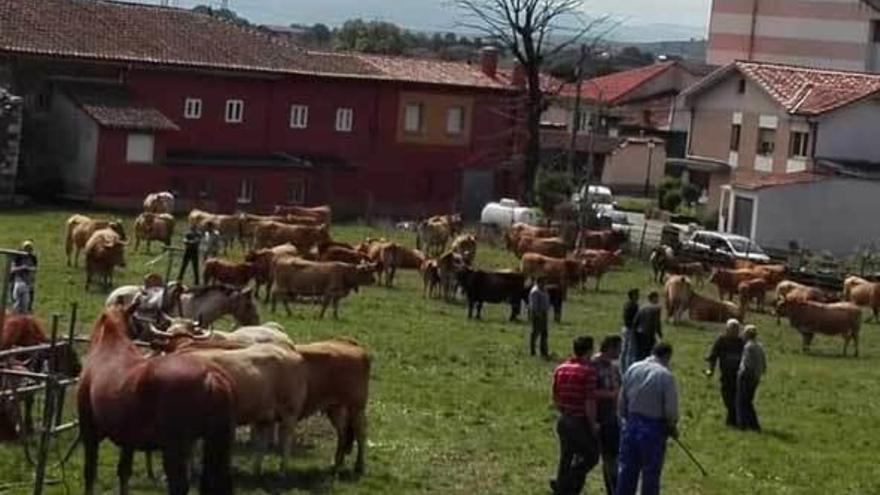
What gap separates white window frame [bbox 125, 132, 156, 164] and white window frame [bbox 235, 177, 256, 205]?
151 inches

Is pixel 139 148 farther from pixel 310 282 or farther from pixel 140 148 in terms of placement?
pixel 310 282

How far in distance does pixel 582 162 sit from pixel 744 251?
105ft

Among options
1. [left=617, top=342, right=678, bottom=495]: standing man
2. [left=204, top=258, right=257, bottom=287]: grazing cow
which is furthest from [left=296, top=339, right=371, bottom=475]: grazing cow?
[left=204, top=258, right=257, bottom=287]: grazing cow

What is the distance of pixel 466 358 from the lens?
99.0 feet

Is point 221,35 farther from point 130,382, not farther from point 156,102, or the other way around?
point 130,382

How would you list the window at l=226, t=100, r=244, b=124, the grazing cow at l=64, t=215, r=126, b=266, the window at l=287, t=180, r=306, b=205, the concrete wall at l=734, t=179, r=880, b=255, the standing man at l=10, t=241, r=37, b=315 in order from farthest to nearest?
the window at l=226, t=100, r=244, b=124, the window at l=287, t=180, r=306, b=205, the concrete wall at l=734, t=179, r=880, b=255, the grazing cow at l=64, t=215, r=126, b=266, the standing man at l=10, t=241, r=37, b=315

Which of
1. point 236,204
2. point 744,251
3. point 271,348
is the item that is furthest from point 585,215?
point 271,348

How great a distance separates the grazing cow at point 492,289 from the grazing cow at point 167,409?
75.6 ft

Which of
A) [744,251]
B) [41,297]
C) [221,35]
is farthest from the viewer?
[221,35]

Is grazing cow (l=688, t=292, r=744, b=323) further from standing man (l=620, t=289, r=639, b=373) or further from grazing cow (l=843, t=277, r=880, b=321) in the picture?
standing man (l=620, t=289, r=639, b=373)

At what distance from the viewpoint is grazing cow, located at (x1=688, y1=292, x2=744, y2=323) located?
40.7m

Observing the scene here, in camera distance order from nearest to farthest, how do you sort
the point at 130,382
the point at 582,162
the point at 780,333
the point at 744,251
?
1. the point at 130,382
2. the point at 780,333
3. the point at 744,251
4. the point at 582,162

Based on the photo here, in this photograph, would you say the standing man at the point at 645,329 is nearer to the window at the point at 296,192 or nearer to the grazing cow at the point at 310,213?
the grazing cow at the point at 310,213

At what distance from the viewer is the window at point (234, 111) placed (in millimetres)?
62219
